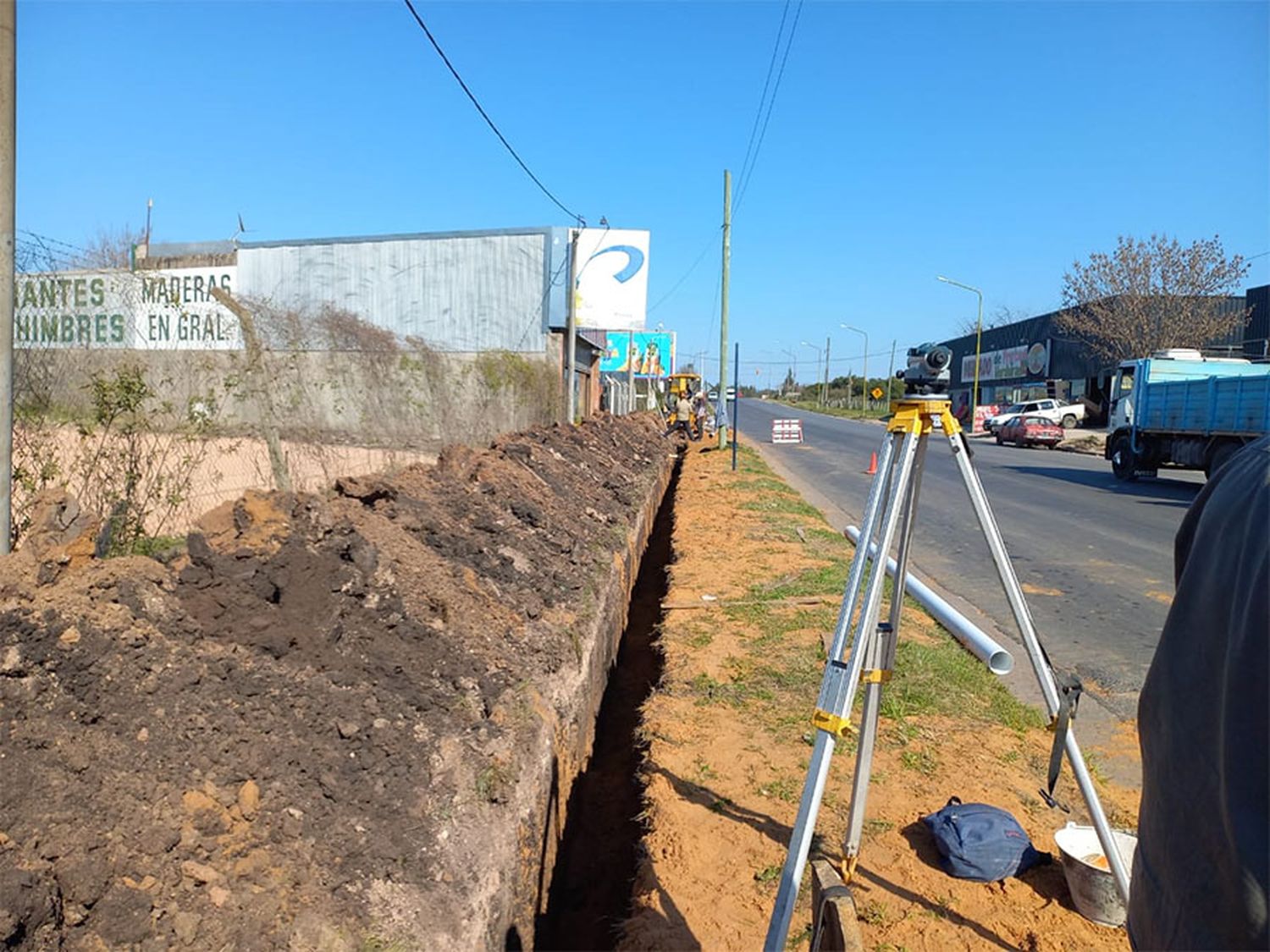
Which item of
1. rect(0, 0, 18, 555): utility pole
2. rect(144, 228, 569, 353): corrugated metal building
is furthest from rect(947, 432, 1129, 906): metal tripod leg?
rect(144, 228, 569, 353): corrugated metal building

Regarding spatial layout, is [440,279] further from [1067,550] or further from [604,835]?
[604,835]

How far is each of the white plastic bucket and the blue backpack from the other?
149 mm

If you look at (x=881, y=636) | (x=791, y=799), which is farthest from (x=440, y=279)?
(x=881, y=636)

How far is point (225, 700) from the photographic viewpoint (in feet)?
10.1

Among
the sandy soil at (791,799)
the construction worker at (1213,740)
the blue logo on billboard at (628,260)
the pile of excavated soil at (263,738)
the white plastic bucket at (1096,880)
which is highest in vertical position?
the blue logo on billboard at (628,260)

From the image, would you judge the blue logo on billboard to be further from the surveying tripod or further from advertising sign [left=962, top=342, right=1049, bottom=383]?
advertising sign [left=962, top=342, right=1049, bottom=383]

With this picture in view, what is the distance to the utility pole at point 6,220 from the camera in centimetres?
350

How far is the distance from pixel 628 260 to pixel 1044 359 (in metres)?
31.7

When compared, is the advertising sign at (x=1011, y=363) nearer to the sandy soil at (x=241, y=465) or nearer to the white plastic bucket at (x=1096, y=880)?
the sandy soil at (x=241, y=465)

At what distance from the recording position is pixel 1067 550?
9664mm

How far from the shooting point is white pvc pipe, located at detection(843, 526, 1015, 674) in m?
2.58

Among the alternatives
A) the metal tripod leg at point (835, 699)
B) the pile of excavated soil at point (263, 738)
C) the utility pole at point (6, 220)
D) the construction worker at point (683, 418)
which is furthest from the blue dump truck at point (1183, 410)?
the utility pole at point (6, 220)

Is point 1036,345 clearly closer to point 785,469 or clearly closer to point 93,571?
point 785,469

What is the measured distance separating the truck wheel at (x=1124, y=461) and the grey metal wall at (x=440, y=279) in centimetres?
1414
